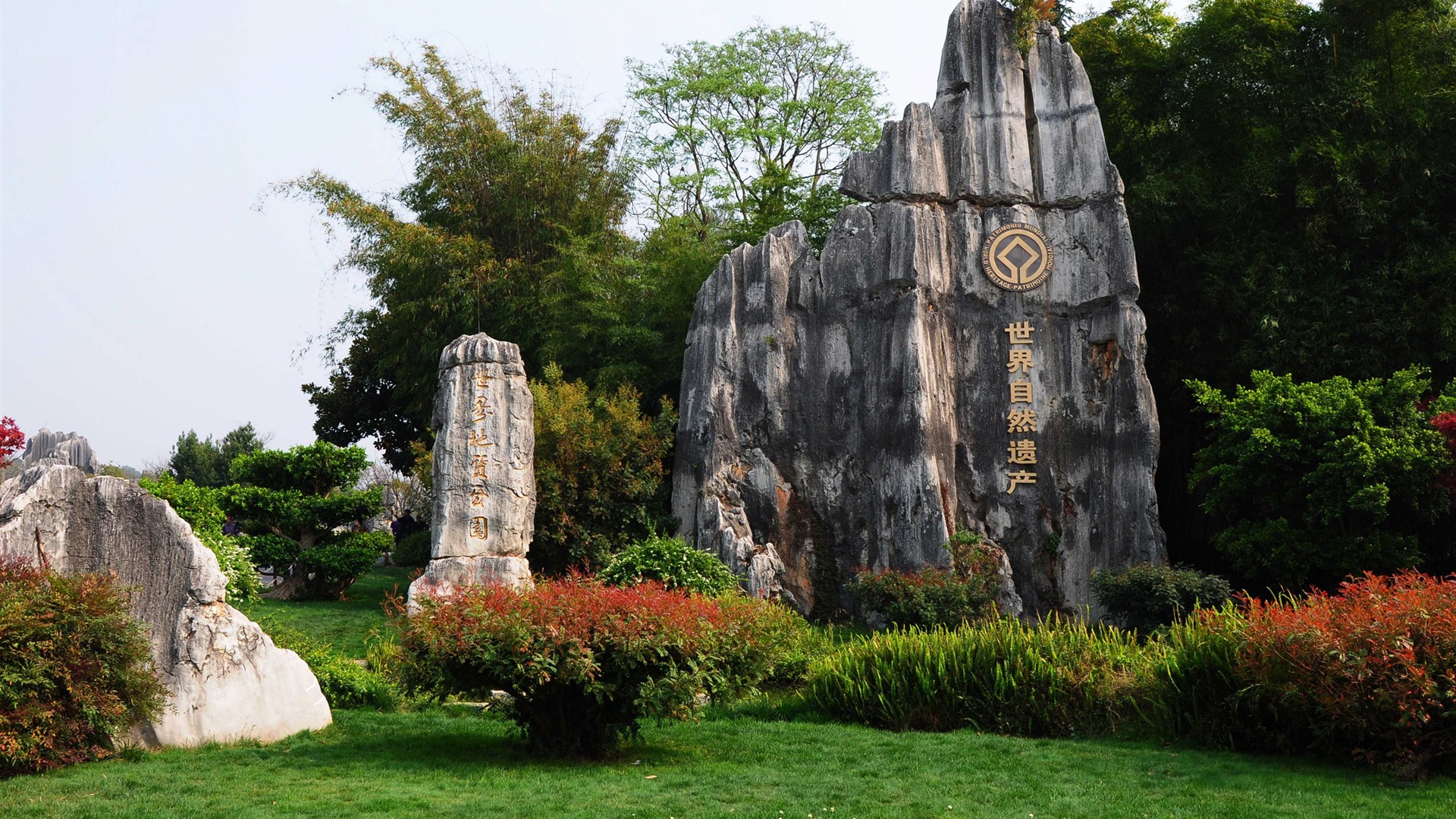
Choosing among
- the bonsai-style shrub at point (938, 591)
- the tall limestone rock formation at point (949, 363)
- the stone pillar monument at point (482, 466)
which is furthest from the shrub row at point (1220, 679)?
the stone pillar monument at point (482, 466)

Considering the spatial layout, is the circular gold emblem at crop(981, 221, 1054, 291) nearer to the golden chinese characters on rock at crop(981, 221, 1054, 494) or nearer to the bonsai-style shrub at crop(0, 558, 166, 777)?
the golden chinese characters on rock at crop(981, 221, 1054, 494)

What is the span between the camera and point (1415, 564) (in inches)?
450

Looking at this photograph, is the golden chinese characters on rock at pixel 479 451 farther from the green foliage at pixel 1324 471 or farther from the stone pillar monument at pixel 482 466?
the green foliage at pixel 1324 471

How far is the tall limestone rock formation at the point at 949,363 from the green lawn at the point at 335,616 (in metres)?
3.64

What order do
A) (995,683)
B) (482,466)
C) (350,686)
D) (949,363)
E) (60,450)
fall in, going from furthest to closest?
(60,450) < (949,363) < (482,466) < (350,686) < (995,683)

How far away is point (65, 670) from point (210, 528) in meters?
5.50

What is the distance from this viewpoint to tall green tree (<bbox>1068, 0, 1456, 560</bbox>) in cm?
1361

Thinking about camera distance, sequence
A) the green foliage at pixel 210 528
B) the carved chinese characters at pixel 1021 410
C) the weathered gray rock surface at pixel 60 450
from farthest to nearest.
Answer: the weathered gray rock surface at pixel 60 450 → the carved chinese characters at pixel 1021 410 → the green foliage at pixel 210 528

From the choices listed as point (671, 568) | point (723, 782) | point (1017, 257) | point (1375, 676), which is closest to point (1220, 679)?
point (1375, 676)

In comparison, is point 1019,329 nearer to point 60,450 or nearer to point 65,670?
point 65,670

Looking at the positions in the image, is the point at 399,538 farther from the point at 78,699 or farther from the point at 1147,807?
the point at 1147,807

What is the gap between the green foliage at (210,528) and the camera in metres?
11.3

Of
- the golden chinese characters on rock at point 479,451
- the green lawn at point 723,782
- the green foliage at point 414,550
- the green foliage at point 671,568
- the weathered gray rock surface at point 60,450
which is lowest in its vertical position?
the green lawn at point 723,782

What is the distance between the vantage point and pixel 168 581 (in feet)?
24.1
